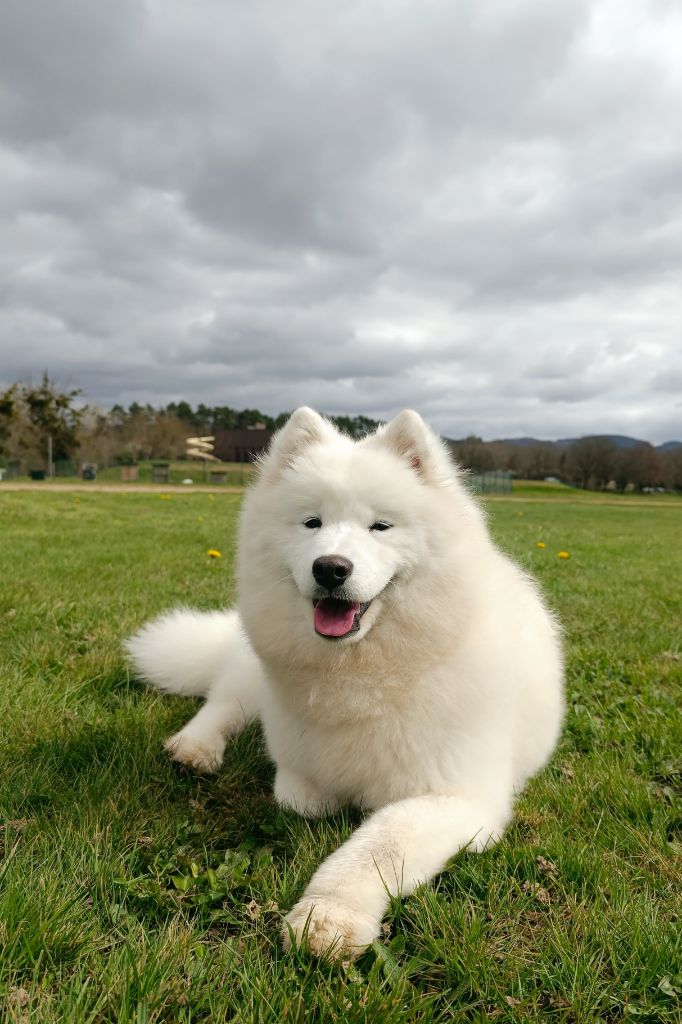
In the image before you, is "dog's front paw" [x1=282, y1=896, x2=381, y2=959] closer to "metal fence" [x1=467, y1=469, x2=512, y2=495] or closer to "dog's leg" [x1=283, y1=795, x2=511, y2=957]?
"dog's leg" [x1=283, y1=795, x2=511, y2=957]

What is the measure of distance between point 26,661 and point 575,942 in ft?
10.7

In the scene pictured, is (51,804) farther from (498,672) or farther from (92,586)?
(92,586)

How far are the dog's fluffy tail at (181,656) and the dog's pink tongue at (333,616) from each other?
4.83 ft

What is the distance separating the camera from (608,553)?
424 inches

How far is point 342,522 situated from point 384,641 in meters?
0.44

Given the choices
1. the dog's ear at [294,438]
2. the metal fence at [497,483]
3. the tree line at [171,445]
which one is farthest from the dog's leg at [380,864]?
the metal fence at [497,483]

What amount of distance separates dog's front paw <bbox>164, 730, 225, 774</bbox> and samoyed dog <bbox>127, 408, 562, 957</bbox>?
357mm

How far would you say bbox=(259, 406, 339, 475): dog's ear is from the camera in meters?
2.68

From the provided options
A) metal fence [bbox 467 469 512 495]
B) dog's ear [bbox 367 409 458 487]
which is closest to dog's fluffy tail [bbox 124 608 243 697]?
dog's ear [bbox 367 409 458 487]

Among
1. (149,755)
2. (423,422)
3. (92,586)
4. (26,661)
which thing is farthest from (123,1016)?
(92,586)

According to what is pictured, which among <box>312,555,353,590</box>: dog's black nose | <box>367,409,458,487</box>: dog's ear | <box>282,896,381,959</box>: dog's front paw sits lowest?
<box>282,896,381,959</box>: dog's front paw

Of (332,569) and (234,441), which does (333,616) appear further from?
(234,441)

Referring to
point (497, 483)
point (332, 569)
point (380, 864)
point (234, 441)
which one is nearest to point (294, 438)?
point (332, 569)

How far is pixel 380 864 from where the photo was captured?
1964 mm
